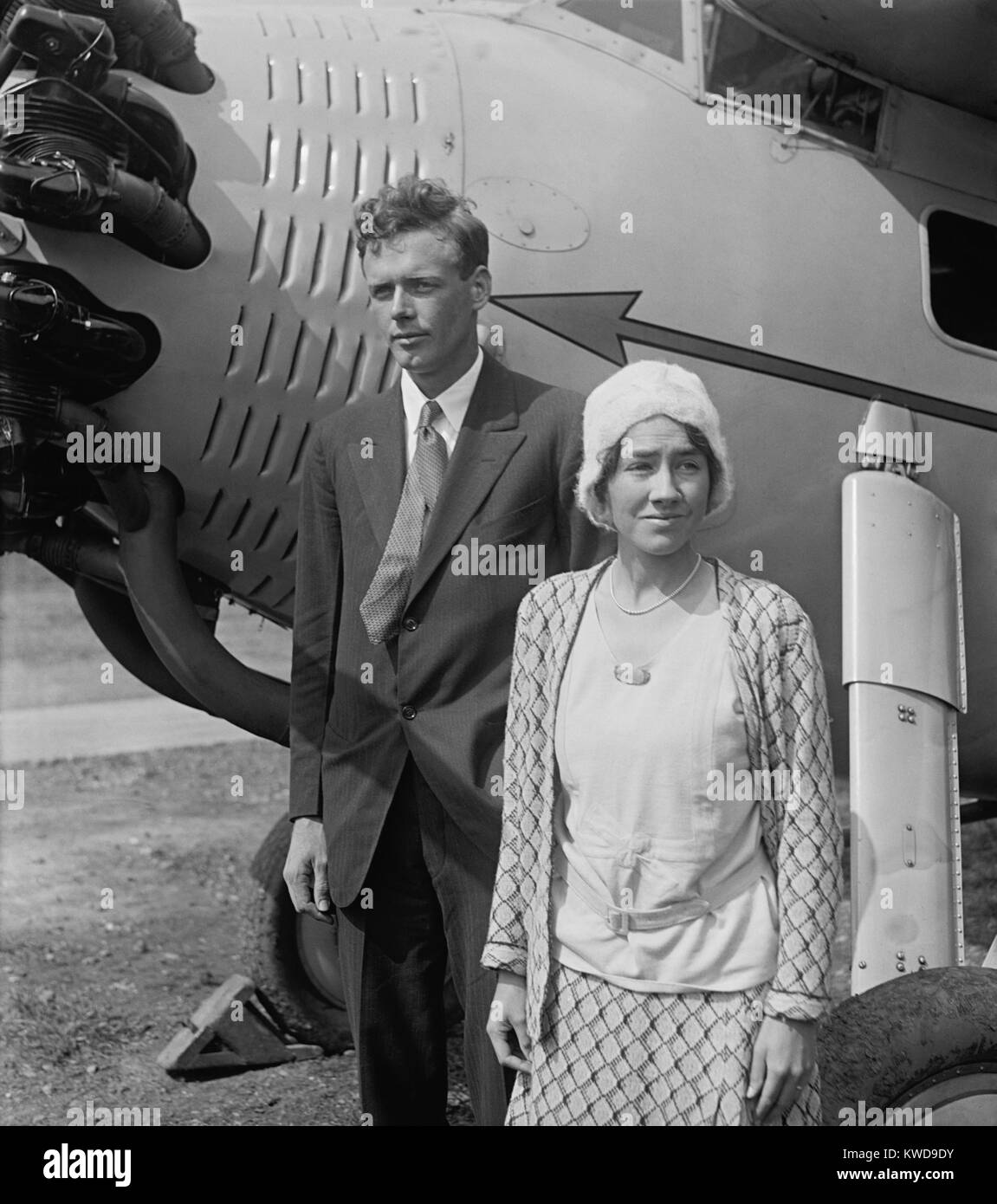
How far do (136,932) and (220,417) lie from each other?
4106mm

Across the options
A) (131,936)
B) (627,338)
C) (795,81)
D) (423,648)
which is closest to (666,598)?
(423,648)

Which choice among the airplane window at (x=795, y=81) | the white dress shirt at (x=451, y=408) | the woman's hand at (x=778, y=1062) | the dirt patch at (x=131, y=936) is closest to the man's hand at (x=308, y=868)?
the white dress shirt at (x=451, y=408)

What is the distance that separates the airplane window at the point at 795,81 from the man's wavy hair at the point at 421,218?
1.25 meters

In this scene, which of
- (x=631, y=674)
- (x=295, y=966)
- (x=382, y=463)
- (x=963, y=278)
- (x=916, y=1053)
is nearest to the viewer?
(x=631, y=674)

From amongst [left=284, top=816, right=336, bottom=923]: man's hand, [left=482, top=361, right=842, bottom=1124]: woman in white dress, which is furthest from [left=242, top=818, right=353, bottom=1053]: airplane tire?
[left=482, top=361, right=842, bottom=1124]: woman in white dress

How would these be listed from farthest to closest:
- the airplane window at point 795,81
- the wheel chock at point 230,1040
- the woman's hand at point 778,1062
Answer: the wheel chock at point 230,1040 < the airplane window at point 795,81 < the woman's hand at point 778,1062

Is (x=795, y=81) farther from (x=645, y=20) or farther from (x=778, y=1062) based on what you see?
(x=778, y=1062)

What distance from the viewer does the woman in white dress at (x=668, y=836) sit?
6.95ft

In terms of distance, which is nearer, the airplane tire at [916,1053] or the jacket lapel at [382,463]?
the jacket lapel at [382,463]

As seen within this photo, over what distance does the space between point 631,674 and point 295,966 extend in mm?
3318

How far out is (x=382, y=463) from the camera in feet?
9.21

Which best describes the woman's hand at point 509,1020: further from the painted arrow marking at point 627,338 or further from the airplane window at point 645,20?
the airplane window at point 645,20

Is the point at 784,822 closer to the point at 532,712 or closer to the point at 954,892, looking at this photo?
the point at 532,712
